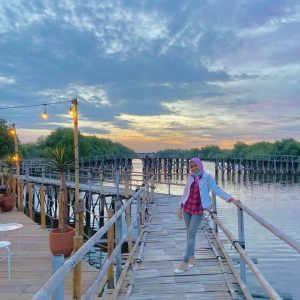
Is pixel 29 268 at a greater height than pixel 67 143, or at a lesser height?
lesser

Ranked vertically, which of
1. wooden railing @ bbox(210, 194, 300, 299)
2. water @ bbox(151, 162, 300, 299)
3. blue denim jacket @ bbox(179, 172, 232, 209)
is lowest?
water @ bbox(151, 162, 300, 299)

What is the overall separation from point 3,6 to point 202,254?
19.3 meters

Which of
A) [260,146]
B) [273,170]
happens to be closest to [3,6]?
[273,170]

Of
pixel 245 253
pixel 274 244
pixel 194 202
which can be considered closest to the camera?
pixel 245 253

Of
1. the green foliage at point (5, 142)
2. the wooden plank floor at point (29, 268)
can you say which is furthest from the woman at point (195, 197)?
the green foliage at point (5, 142)

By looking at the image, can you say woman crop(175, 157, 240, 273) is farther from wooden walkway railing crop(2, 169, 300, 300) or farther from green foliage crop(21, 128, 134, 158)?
green foliage crop(21, 128, 134, 158)

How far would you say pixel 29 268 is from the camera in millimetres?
6219

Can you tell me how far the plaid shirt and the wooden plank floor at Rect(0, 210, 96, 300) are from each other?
68.5 inches

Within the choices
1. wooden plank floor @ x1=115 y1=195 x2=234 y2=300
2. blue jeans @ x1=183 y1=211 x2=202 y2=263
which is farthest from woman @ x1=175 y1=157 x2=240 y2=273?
wooden plank floor @ x1=115 y1=195 x2=234 y2=300

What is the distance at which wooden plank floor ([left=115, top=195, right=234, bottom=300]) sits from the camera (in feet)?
14.0

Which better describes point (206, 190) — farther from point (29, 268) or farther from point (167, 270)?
point (29, 268)

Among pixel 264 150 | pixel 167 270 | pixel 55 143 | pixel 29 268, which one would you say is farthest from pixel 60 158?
pixel 264 150

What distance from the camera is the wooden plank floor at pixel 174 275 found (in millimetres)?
4262

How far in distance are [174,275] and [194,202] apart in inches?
38.1
